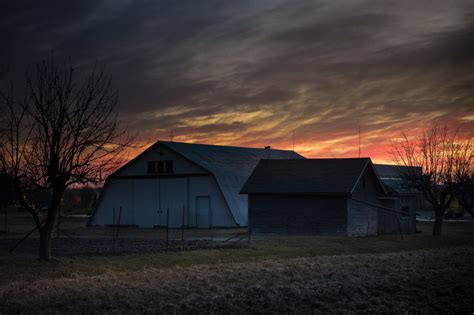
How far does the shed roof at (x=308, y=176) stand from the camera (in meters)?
40.2

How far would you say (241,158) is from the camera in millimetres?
56531

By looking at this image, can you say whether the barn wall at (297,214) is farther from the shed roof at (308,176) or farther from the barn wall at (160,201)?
→ the barn wall at (160,201)

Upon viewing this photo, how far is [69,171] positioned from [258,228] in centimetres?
2015

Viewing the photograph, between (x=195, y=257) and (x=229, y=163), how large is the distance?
91.8 ft

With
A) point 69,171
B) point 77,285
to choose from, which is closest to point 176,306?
point 77,285

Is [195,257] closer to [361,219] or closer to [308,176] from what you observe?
[308,176]

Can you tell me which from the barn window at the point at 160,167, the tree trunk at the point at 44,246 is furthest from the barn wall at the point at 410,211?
the tree trunk at the point at 44,246

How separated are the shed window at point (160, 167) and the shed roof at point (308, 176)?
28.8ft

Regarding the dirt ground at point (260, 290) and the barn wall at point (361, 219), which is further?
the barn wall at point (361, 219)

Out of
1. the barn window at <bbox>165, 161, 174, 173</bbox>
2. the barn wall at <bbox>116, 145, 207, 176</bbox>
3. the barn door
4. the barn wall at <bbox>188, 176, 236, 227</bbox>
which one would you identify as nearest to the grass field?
the barn wall at <bbox>188, 176, 236, 227</bbox>

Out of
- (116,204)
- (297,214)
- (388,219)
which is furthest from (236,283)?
(116,204)

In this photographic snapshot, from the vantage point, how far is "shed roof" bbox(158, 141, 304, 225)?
4788 cm

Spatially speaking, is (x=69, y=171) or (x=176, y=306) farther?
(x=69, y=171)

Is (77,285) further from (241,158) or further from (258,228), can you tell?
(241,158)
